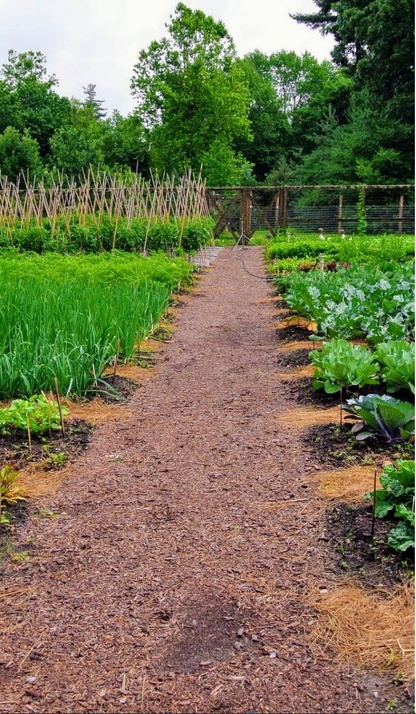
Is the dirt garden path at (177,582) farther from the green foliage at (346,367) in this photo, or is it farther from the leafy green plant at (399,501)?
the green foliage at (346,367)

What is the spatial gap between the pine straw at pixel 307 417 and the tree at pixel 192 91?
30309 millimetres

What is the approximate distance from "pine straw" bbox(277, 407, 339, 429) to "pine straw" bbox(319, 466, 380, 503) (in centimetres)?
71

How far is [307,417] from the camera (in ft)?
12.6

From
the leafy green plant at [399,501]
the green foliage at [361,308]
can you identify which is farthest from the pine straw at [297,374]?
the leafy green plant at [399,501]

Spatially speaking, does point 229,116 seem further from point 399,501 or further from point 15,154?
point 399,501

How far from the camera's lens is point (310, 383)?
4.58 m

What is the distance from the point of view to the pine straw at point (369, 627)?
1.75 meters

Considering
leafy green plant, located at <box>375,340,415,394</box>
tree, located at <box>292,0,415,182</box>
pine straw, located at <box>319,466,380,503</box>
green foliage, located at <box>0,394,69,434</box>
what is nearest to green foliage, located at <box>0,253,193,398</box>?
green foliage, located at <box>0,394,69,434</box>

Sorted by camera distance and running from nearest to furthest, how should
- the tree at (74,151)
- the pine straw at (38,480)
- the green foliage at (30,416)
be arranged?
1. the pine straw at (38,480)
2. the green foliage at (30,416)
3. the tree at (74,151)

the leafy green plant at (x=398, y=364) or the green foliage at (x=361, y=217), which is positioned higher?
the green foliage at (x=361, y=217)

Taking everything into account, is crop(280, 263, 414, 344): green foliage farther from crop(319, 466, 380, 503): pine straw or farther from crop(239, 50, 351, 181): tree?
crop(239, 50, 351, 181): tree

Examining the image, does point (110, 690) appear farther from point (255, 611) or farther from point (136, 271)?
point (136, 271)

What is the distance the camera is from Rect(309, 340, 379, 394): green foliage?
3.71 meters

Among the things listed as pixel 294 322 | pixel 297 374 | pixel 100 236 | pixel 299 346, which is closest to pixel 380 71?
pixel 100 236
